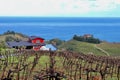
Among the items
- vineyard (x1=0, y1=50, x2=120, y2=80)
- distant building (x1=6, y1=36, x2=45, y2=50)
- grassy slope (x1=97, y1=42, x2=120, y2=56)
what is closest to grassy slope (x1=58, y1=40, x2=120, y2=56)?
grassy slope (x1=97, y1=42, x2=120, y2=56)

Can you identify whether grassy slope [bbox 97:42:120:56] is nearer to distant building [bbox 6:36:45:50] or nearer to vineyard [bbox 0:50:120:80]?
distant building [bbox 6:36:45:50]


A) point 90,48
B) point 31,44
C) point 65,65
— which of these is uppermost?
point 65,65

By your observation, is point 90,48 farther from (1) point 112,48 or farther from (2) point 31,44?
(2) point 31,44

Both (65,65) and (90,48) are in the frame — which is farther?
(90,48)

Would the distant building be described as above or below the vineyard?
below

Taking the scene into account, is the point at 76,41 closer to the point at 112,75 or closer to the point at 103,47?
the point at 103,47

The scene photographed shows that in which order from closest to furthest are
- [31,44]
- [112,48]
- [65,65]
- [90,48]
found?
[65,65] → [31,44] → [112,48] → [90,48]

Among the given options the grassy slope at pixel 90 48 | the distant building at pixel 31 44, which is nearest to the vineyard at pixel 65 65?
the distant building at pixel 31 44

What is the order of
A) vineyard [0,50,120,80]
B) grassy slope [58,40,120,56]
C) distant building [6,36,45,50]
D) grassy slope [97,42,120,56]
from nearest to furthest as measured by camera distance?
vineyard [0,50,120,80], distant building [6,36,45,50], grassy slope [97,42,120,56], grassy slope [58,40,120,56]

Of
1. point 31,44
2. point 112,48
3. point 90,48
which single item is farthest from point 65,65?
point 90,48

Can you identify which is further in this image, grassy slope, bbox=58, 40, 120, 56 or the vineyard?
grassy slope, bbox=58, 40, 120, 56

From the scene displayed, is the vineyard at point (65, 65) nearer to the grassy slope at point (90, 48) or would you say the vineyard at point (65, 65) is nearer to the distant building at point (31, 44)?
the distant building at point (31, 44)

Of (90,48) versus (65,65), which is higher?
(65,65)

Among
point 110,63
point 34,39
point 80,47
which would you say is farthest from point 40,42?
point 110,63
